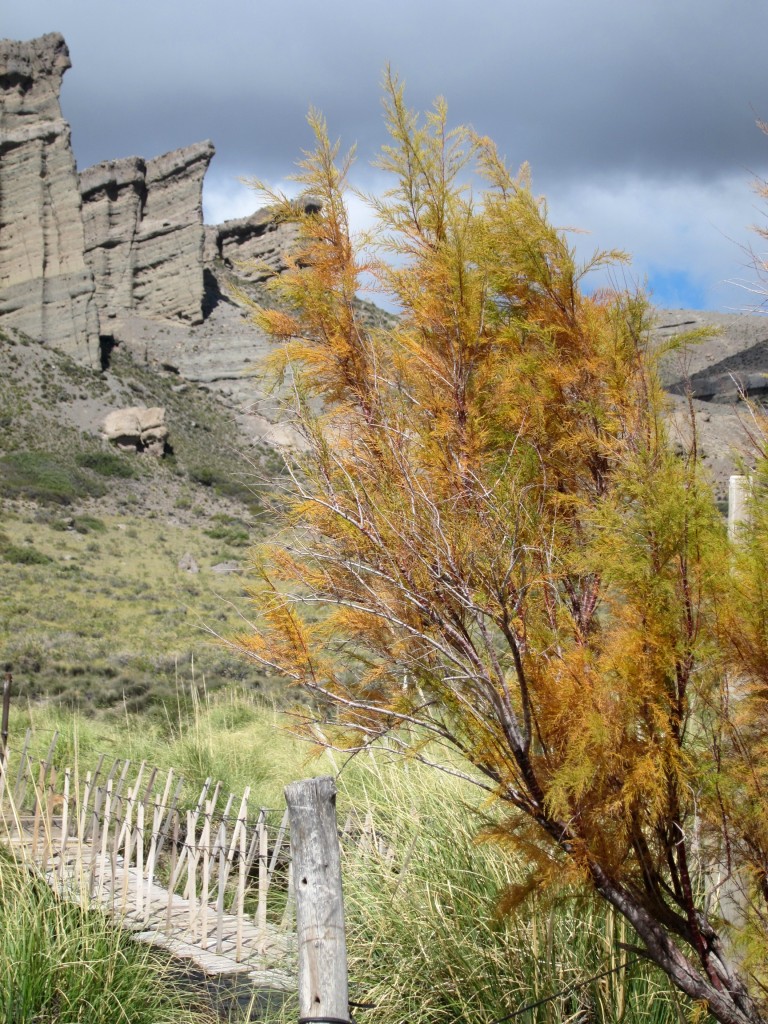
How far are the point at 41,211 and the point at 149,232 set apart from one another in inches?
424

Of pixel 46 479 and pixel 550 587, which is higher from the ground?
pixel 550 587

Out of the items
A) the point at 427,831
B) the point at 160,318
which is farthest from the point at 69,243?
the point at 427,831

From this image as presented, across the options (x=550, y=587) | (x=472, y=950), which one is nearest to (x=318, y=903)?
(x=550, y=587)

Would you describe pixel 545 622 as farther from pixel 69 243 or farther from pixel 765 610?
pixel 69 243

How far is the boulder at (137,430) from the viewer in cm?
4638

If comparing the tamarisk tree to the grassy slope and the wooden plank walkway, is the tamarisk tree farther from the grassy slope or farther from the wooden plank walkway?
the wooden plank walkway

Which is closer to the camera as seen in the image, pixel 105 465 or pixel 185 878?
pixel 185 878

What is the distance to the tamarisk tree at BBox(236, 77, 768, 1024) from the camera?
243 cm

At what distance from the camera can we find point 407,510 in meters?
2.71

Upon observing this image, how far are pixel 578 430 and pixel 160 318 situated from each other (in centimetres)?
6047

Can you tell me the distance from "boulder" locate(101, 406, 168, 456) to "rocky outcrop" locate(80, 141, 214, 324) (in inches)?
594

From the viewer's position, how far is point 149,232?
63250 millimetres

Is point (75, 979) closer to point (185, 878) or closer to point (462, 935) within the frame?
point (462, 935)

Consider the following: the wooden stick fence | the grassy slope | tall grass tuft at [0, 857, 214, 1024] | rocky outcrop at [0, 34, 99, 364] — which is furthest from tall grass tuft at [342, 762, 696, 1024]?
rocky outcrop at [0, 34, 99, 364]
